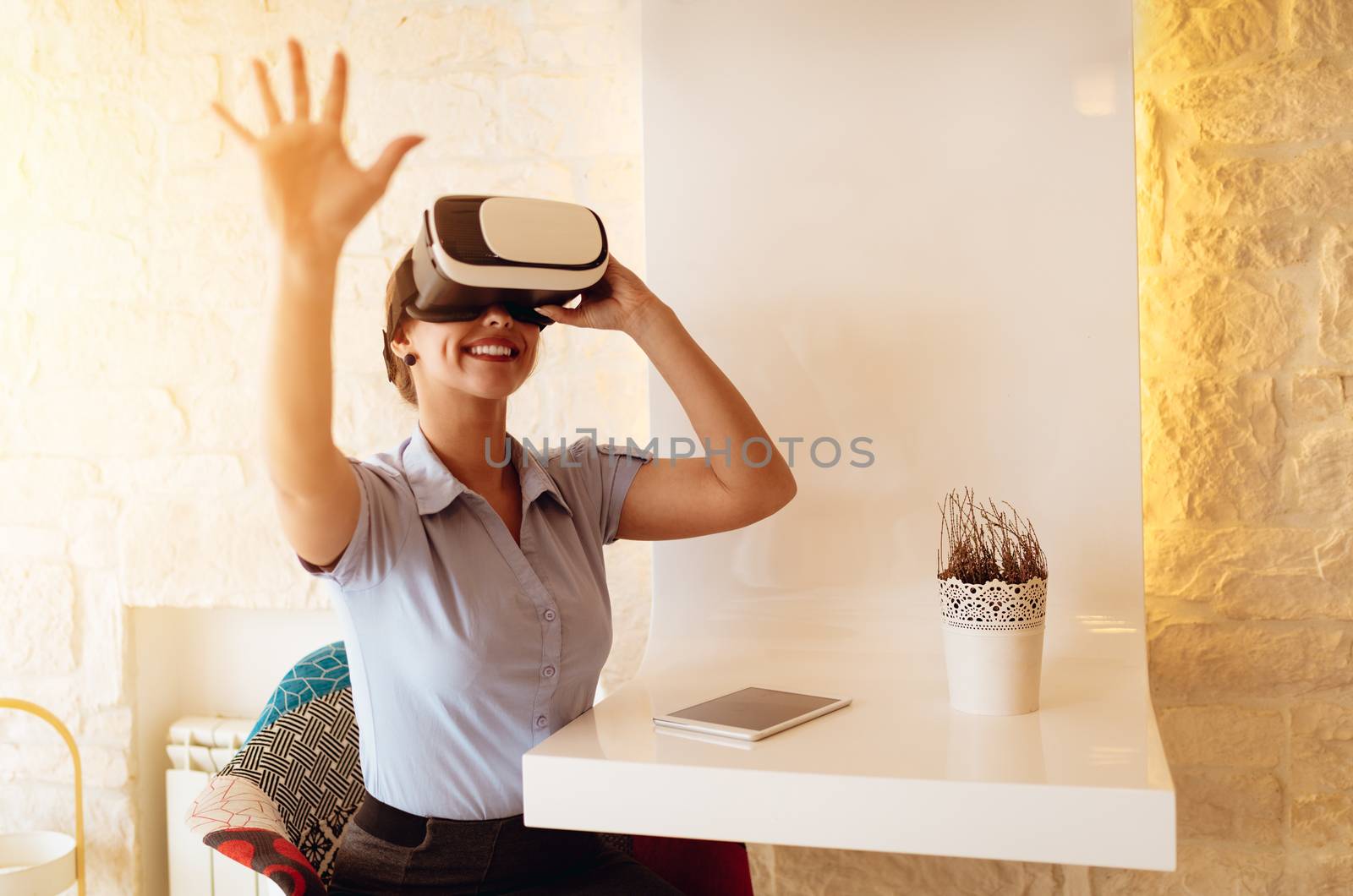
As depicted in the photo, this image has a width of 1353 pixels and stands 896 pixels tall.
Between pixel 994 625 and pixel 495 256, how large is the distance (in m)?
0.67

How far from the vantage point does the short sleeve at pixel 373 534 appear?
45.1 inches

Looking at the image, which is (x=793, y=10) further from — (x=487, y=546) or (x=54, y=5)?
(x=54, y=5)

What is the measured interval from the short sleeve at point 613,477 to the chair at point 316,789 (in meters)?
0.40

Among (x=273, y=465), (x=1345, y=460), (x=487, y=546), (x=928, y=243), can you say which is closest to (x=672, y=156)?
(x=928, y=243)

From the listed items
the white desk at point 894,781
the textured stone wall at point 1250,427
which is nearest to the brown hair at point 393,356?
the white desk at point 894,781

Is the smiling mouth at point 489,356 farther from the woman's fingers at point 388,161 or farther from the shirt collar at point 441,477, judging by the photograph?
the woman's fingers at point 388,161

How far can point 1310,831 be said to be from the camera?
1499mm

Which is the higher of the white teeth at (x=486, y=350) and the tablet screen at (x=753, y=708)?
the white teeth at (x=486, y=350)

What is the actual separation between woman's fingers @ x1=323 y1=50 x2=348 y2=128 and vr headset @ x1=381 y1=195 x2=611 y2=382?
0.78ft

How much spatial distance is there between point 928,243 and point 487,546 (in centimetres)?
77

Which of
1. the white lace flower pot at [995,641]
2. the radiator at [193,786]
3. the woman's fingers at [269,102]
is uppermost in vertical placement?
the woman's fingers at [269,102]

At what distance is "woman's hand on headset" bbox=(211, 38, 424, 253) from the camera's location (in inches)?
34.2

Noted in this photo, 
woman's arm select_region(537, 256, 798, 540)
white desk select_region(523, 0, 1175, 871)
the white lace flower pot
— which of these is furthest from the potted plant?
woman's arm select_region(537, 256, 798, 540)

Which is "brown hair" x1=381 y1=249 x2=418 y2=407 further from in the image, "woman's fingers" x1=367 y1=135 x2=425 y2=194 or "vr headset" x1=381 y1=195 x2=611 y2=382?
"woman's fingers" x1=367 y1=135 x2=425 y2=194
